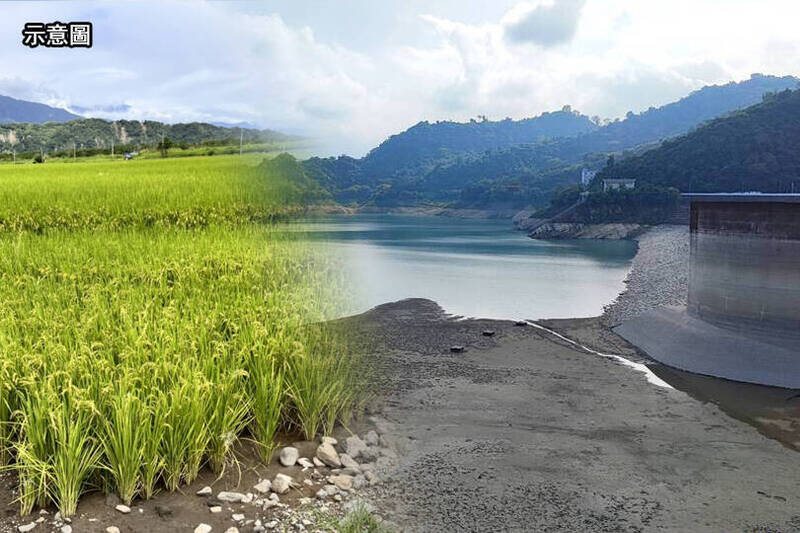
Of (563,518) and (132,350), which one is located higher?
(132,350)

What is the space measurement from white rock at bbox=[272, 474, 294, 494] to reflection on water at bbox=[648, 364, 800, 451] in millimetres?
→ 8914

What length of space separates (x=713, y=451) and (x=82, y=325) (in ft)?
28.5

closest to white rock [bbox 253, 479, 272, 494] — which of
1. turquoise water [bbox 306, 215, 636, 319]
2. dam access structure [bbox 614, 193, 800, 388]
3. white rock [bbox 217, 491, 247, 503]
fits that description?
white rock [bbox 217, 491, 247, 503]

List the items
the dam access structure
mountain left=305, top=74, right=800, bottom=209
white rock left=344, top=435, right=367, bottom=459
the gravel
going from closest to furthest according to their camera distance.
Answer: white rock left=344, top=435, right=367, bottom=459 → the dam access structure → the gravel → mountain left=305, top=74, right=800, bottom=209

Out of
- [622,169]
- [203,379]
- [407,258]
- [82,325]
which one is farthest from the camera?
[622,169]

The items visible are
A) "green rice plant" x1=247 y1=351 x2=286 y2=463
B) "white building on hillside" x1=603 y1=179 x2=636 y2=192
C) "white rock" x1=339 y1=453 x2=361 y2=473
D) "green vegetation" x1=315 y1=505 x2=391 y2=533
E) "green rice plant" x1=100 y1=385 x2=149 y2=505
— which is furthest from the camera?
"white building on hillside" x1=603 y1=179 x2=636 y2=192

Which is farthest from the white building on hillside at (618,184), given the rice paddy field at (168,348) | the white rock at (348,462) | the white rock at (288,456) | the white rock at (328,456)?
the white rock at (288,456)

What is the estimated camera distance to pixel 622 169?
74.4 metres

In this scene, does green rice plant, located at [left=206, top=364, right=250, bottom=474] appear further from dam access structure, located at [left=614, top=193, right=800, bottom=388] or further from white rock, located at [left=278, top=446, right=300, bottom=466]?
dam access structure, located at [left=614, top=193, right=800, bottom=388]

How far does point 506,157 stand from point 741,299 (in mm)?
112029

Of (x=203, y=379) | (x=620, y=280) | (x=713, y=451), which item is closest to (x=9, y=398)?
(x=203, y=379)

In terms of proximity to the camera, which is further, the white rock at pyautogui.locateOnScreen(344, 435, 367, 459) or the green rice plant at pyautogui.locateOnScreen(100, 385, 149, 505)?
the white rock at pyautogui.locateOnScreen(344, 435, 367, 459)

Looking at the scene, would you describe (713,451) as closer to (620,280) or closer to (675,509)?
(675,509)

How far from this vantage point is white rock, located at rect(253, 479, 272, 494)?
5.42 m
